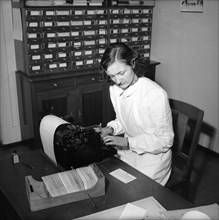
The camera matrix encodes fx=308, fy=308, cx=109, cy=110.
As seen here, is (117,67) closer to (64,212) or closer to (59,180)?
(59,180)

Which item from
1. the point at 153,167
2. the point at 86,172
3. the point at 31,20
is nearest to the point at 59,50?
the point at 31,20

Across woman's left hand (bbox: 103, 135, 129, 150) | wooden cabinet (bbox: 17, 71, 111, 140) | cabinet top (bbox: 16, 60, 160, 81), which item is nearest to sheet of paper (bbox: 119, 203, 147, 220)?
woman's left hand (bbox: 103, 135, 129, 150)

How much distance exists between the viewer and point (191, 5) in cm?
306

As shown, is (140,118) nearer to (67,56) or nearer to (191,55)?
(67,56)

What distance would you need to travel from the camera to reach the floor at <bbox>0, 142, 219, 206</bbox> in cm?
251

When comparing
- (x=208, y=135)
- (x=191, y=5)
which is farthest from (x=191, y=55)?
(x=208, y=135)

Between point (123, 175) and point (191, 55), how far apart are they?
213cm

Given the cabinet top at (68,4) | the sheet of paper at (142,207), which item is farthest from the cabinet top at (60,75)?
the sheet of paper at (142,207)

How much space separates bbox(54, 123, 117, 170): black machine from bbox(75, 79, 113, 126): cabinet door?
5.49 feet

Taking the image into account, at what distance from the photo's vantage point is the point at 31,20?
105 inches

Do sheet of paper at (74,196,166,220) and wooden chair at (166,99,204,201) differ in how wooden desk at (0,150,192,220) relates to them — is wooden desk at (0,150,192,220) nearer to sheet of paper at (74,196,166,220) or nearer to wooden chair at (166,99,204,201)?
sheet of paper at (74,196,166,220)

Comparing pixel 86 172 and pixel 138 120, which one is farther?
pixel 138 120

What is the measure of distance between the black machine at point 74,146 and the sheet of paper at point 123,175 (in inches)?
4.8

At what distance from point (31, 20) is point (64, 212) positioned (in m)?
1.96
